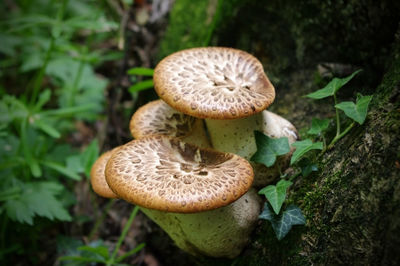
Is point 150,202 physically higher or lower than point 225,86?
lower

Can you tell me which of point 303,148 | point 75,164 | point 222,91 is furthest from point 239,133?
point 75,164

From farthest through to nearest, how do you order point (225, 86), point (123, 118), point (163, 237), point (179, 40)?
point (123, 118) < point (179, 40) < point (163, 237) < point (225, 86)

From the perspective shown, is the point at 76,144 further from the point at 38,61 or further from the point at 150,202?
the point at 150,202

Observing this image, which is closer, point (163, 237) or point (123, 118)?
point (163, 237)

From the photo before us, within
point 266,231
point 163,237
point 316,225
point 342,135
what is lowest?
point 163,237

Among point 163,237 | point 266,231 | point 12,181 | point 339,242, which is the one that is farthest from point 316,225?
point 12,181

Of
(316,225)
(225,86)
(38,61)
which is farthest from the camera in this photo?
(38,61)

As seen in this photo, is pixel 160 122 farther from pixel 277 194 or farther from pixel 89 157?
pixel 277 194

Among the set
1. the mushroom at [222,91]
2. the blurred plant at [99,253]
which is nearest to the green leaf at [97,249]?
the blurred plant at [99,253]
